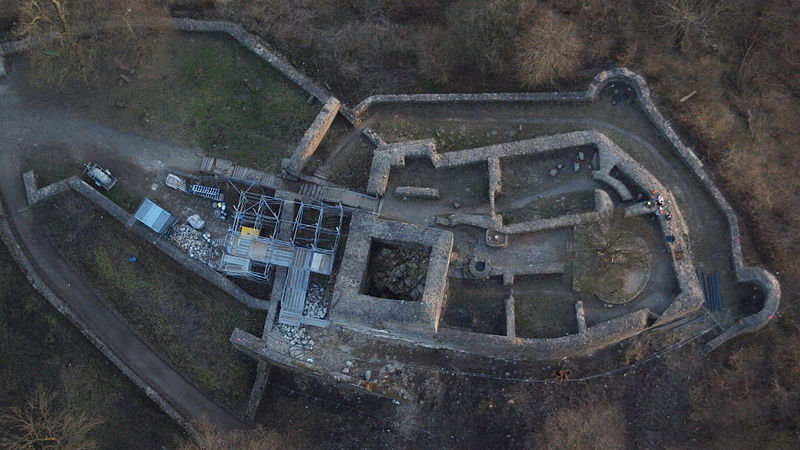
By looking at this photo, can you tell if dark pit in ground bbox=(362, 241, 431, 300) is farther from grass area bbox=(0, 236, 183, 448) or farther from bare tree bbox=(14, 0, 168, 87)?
bare tree bbox=(14, 0, 168, 87)

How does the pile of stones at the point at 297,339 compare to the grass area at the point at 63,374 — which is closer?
the pile of stones at the point at 297,339

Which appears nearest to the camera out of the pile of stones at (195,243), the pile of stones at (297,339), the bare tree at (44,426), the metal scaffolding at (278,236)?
the bare tree at (44,426)

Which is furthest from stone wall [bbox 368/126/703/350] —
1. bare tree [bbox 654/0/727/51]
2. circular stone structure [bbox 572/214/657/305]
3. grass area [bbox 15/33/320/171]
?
bare tree [bbox 654/0/727/51]

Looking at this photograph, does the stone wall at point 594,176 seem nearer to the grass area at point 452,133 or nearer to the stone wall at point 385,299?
the grass area at point 452,133

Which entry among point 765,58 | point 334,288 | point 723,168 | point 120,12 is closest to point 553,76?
point 723,168

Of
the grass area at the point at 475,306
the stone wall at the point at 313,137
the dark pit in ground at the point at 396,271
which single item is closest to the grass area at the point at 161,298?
the dark pit in ground at the point at 396,271
